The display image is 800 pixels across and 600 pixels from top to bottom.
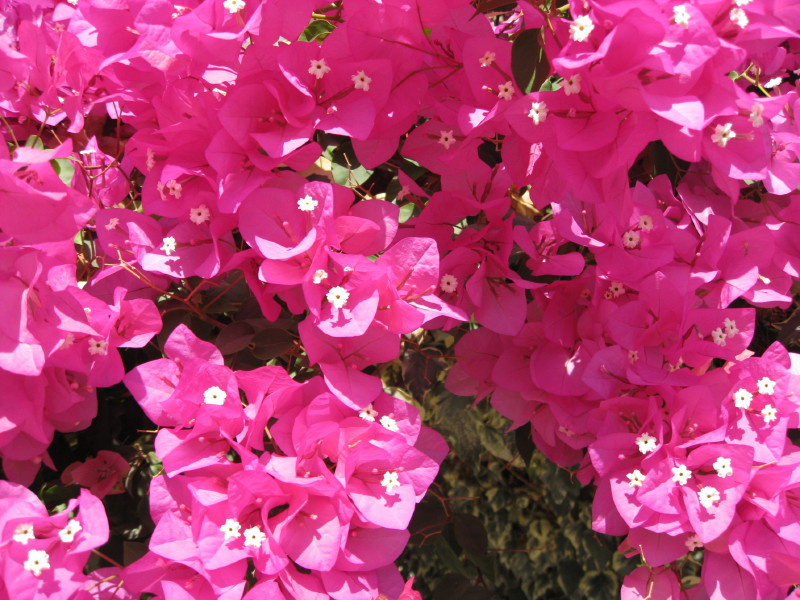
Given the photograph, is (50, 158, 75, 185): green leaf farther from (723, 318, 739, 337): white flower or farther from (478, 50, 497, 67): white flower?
(723, 318, 739, 337): white flower

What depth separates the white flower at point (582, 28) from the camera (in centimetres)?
73

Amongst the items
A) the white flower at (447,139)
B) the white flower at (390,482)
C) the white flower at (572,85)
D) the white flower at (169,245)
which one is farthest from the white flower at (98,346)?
the white flower at (572,85)

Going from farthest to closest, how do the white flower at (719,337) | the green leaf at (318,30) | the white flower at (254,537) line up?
the green leaf at (318,30) → the white flower at (719,337) → the white flower at (254,537)

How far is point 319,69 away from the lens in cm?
89

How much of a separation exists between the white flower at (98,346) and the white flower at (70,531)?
0.20 meters

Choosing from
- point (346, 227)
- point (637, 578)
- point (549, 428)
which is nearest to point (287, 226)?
point (346, 227)

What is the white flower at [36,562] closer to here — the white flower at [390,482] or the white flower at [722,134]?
the white flower at [390,482]

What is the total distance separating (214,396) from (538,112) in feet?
1.61

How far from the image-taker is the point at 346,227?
898 millimetres

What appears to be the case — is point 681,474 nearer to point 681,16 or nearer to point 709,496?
point 709,496

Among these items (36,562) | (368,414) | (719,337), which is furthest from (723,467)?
(36,562)

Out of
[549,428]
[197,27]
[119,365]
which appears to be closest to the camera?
[197,27]

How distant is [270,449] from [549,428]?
39 cm

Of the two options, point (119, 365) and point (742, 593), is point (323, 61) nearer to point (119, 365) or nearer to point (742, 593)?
point (119, 365)
